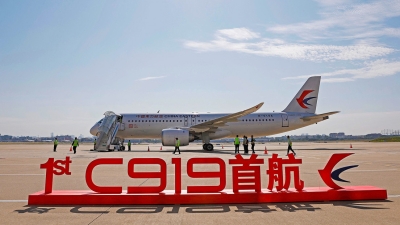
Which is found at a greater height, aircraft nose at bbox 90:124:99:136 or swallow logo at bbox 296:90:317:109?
swallow logo at bbox 296:90:317:109

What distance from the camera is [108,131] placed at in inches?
1185

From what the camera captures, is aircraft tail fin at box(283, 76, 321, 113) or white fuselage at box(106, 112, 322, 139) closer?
white fuselage at box(106, 112, 322, 139)

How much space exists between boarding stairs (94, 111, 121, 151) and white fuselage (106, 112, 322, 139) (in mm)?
993

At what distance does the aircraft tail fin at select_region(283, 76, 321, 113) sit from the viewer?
3534 centimetres

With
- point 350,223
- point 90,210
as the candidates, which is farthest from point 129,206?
point 350,223

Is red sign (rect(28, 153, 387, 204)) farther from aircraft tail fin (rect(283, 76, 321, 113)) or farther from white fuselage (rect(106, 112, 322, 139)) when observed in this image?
aircraft tail fin (rect(283, 76, 321, 113))

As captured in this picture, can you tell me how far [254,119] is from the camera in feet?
112

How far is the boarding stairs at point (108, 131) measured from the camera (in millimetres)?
29609

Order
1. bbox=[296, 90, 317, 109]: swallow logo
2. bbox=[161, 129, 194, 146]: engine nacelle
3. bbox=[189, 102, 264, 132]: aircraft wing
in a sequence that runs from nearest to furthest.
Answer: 1. bbox=[161, 129, 194, 146]: engine nacelle
2. bbox=[189, 102, 264, 132]: aircraft wing
3. bbox=[296, 90, 317, 109]: swallow logo

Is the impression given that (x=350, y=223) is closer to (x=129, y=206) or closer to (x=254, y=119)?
(x=129, y=206)

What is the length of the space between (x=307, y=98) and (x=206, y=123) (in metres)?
12.7

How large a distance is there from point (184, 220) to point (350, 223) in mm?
2593

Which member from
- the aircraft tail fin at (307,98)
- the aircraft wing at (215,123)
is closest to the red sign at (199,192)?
the aircraft wing at (215,123)

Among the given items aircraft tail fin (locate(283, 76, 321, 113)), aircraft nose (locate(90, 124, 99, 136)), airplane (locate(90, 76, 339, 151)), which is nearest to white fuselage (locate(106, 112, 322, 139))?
airplane (locate(90, 76, 339, 151))
